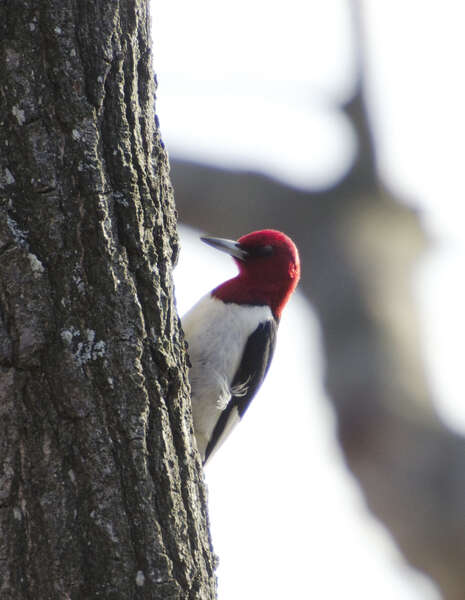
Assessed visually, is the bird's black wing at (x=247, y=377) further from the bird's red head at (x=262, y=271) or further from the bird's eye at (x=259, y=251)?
the bird's eye at (x=259, y=251)

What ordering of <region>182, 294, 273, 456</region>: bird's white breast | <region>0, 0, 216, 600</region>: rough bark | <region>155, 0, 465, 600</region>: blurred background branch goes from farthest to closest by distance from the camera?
<region>155, 0, 465, 600</region>: blurred background branch < <region>182, 294, 273, 456</region>: bird's white breast < <region>0, 0, 216, 600</region>: rough bark

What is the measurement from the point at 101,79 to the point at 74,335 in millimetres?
574

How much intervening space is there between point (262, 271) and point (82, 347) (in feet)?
7.49

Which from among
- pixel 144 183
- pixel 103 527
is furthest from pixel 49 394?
pixel 144 183

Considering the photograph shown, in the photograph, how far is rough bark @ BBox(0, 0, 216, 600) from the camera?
1.93m

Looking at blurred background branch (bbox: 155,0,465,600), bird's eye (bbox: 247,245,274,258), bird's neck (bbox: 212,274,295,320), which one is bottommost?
blurred background branch (bbox: 155,0,465,600)

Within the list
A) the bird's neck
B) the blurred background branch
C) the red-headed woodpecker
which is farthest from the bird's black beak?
the blurred background branch

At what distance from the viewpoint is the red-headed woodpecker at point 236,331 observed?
12.6 feet

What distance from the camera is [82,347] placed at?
202 centimetres

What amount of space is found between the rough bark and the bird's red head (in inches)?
76.8

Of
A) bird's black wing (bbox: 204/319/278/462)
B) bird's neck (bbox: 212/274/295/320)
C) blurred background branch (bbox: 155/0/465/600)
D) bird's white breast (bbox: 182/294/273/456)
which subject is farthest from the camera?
blurred background branch (bbox: 155/0/465/600)

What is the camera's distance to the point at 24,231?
202cm

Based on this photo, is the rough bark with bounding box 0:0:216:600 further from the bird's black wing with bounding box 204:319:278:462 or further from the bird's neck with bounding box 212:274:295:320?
the bird's neck with bounding box 212:274:295:320

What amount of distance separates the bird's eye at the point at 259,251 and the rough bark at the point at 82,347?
211cm
